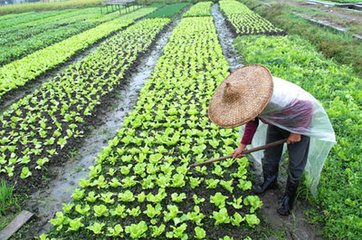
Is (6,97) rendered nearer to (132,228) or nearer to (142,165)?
(142,165)

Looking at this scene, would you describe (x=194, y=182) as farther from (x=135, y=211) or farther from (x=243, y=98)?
(x=243, y=98)

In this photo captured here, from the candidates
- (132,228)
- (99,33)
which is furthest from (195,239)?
(99,33)

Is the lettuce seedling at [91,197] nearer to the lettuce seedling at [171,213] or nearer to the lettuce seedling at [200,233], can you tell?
the lettuce seedling at [171,213]

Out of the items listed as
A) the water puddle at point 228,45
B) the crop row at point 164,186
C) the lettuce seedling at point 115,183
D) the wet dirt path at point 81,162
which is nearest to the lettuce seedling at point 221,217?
the crop row at point 164,186

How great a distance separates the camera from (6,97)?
29.2 ft

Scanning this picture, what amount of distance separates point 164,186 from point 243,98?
80.6 inches

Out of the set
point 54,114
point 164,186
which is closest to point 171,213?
point 164,186

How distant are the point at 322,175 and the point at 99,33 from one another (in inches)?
→ 602

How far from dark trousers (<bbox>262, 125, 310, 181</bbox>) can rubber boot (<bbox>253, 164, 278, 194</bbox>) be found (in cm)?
15

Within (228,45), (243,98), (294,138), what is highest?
(243,98)

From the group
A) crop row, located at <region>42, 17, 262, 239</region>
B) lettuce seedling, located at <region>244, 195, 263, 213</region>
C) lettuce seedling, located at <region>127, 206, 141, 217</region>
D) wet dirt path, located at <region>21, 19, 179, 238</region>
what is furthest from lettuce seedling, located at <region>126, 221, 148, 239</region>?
lettuce seedling, located at <region>244, 195, 263, 213</region>

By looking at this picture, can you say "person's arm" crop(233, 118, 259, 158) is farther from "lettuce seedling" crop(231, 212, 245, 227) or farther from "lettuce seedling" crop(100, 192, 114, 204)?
"lettuce seedling" crop(100, 192, 114, 204)

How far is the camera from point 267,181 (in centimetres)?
459

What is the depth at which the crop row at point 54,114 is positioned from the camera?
5.67m
